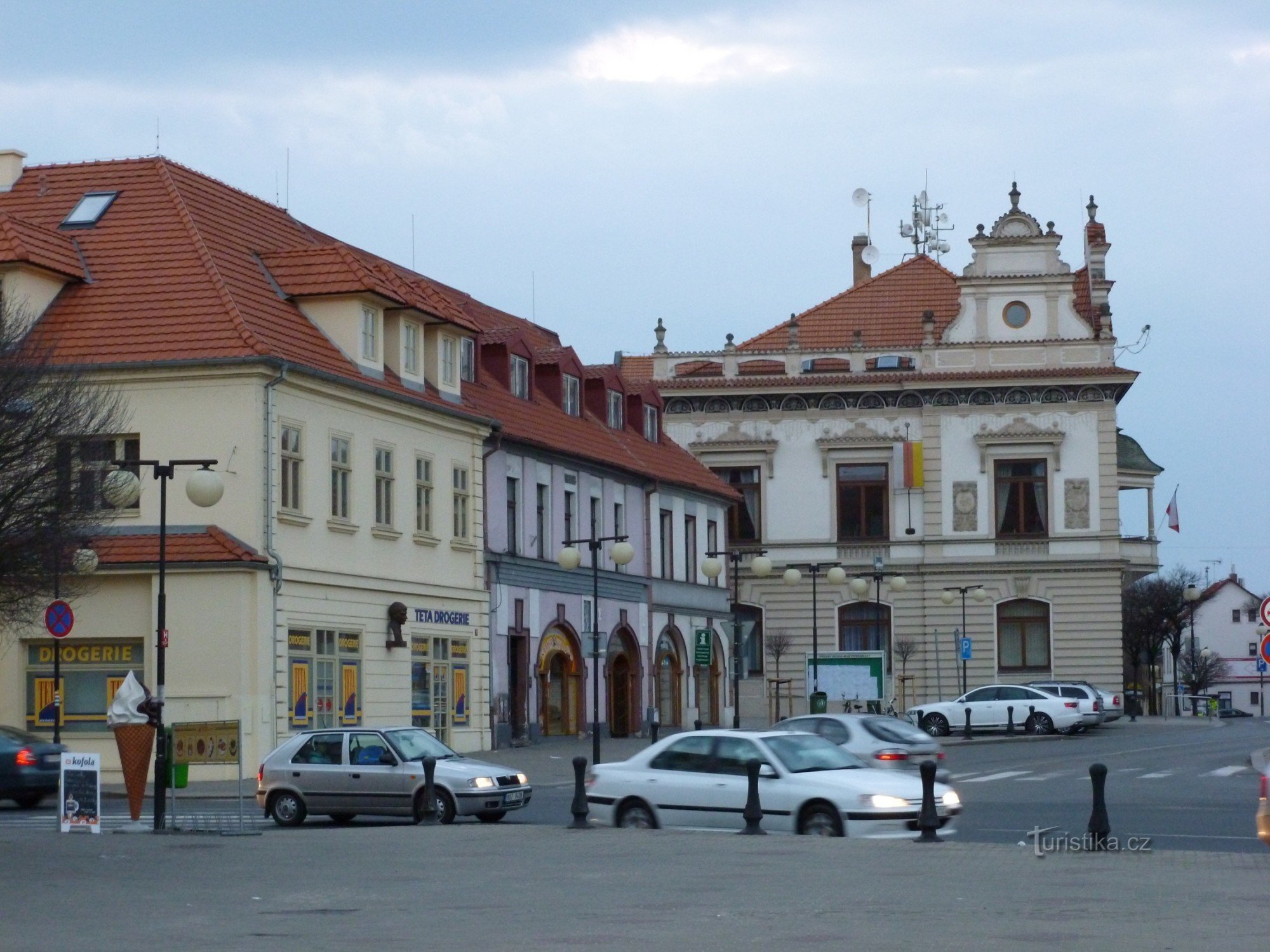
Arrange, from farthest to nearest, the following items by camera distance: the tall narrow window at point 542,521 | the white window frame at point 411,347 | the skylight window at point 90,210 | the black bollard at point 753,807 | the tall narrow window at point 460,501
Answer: the tall narrow window at point 542,521
the tall narrow window at point 460,501
the white window frame at point 411,347
the skylight window at point 90,210
the black bollard at point 753,807

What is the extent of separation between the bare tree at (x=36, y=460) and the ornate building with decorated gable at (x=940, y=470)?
1717 inches

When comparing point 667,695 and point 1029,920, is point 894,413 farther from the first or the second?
point 1029,920

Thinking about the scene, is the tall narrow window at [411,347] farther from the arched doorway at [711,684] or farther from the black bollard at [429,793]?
the arched doorway at [711,684]

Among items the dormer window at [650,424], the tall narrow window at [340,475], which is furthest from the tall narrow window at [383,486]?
the dormer window at [650,424]

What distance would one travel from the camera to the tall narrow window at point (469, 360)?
4806 centimetres

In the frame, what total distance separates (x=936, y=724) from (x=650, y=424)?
12.9 metres

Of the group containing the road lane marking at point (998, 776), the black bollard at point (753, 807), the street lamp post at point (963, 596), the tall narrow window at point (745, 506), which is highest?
the tall narrow window at point (745, 506)

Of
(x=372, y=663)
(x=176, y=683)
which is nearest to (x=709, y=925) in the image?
(x=176, y=683)

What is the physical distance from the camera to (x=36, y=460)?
25.7 meters

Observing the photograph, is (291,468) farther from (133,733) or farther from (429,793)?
(429,793)

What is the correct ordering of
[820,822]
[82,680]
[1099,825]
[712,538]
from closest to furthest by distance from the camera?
[1099,825] < [820,822] < [82,680] < [712,538]

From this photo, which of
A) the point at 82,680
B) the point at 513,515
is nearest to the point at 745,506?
the point at 513,515

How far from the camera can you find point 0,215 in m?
37.1

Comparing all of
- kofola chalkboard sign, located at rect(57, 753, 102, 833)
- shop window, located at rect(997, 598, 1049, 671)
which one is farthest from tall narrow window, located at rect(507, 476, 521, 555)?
shop window, located at rect(997, 598, 1049, 671)
